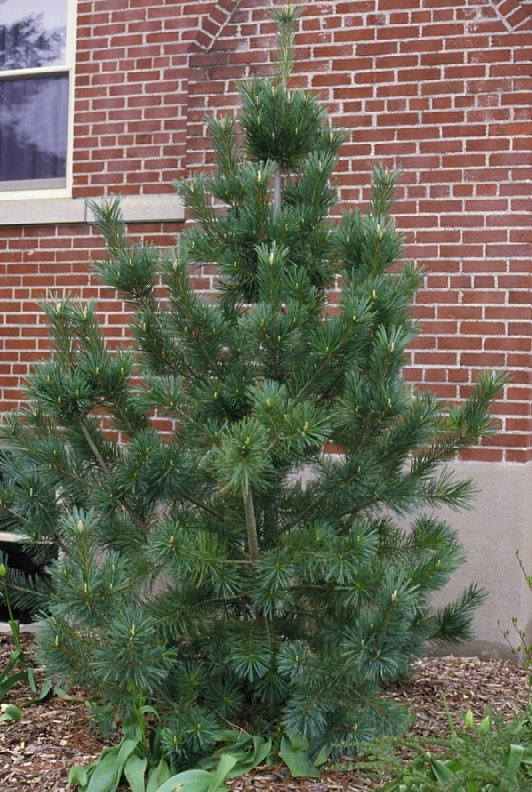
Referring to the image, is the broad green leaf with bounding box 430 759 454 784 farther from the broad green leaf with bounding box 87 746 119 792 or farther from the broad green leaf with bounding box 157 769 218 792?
the broad green leaf with bounding box 87 746 119 792

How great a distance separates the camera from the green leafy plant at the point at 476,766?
8.00 ft

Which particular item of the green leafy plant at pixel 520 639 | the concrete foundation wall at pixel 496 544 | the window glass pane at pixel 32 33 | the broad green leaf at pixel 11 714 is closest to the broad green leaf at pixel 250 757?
the broad green leaf at pixel 11 714

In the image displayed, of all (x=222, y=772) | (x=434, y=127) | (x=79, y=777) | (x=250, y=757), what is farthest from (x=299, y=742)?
(x=434, y=127)

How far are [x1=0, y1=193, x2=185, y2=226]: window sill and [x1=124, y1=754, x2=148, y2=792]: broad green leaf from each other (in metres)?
3.20

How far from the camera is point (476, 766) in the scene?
2.43 m

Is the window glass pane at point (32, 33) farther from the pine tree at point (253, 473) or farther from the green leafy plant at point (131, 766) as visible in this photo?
the green leafy plant at point (131, 766)

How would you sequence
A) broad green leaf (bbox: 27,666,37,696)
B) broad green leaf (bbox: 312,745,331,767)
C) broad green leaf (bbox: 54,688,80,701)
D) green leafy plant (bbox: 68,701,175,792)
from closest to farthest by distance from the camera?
green leafy plant (bbox: 68,701,175,792), broad green leaf (bbox: 312,745,331,767), broad green leaf (bbox: 54,688,80,701), broad green leaf (bbox: 27,666,37,696)

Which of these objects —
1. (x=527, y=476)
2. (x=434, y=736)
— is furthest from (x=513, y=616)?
(x=434, y=736)

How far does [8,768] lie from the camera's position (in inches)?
129

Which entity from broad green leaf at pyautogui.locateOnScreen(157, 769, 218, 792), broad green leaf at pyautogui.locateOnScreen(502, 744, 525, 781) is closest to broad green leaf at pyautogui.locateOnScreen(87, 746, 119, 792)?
broad green leaf at pyautogui.locateOnScreen(157, 769, 218, 792)

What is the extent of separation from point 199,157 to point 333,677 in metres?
3.21

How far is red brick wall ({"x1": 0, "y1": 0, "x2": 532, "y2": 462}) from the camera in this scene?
4703 millimetres

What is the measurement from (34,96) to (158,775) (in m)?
4.53

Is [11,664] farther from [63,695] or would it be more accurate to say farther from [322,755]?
[322,755]
